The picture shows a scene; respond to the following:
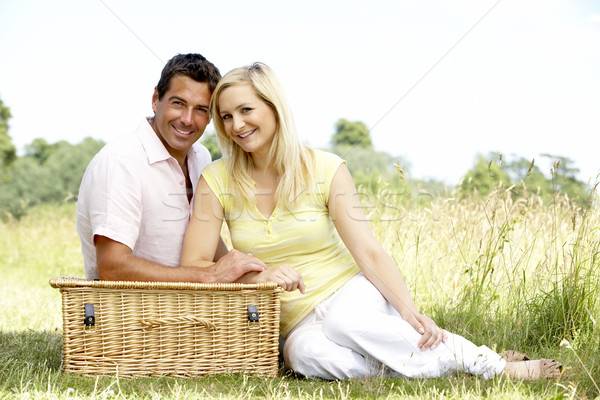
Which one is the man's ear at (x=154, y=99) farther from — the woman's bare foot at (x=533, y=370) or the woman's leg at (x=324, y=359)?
the woman's bare foot at (x=533, y=370)

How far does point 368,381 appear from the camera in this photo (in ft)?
8.55

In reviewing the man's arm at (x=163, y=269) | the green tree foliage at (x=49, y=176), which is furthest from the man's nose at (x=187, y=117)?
the green tree foliage at (x=49, y=176)

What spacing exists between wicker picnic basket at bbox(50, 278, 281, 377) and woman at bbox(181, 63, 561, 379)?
14 centimetres

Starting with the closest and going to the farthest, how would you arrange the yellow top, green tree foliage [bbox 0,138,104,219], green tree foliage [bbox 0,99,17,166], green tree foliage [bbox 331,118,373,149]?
the yellow top → green tree foliage [bbox 0,138,104,219] → green tree foliage [bbox 0,99,17,166] → green tree foliage [bbox 331,118,373,149]

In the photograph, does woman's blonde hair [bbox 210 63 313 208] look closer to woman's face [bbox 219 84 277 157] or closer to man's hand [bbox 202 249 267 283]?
woman's face [bbox 219 84 277 157]

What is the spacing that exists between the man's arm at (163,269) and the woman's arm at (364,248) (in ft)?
1.57

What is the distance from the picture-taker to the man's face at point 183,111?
10.4 ft

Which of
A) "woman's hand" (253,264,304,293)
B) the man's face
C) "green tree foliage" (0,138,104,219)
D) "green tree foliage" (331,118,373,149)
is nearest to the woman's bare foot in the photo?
"woman's hand" (253,264,304,293)

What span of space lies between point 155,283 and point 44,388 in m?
0.62

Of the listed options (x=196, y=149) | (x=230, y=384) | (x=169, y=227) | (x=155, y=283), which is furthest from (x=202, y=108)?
(x=230, y=384)

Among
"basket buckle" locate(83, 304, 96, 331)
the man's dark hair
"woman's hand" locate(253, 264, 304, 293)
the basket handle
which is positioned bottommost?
the basket handle

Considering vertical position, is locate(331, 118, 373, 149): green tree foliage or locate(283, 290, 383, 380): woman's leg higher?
locate(331, 118, 373, 149): green tree foliage

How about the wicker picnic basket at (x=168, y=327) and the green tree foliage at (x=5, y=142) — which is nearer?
the wicker picnic basket at (x=168, y=327)

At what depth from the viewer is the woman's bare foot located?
262 cm
